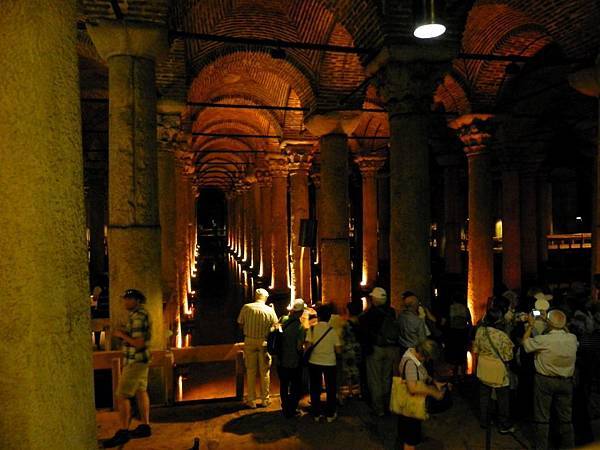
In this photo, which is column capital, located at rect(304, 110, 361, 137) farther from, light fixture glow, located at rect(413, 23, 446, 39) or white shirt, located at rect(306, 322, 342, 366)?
white shirt, located at rect(306, 322, 342, 366)

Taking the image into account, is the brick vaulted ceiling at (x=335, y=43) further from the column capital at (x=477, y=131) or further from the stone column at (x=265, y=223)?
the stone column at (x=265, y=223)

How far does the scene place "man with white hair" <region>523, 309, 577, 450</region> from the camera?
4.05 m

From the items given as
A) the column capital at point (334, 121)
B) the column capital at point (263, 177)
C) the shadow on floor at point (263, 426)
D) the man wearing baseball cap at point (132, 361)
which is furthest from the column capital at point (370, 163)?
the man wearing baseball cap at point (132, 361)

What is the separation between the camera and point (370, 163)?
730 inches

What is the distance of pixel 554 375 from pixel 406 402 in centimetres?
135

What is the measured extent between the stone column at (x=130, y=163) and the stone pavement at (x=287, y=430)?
1.29 m

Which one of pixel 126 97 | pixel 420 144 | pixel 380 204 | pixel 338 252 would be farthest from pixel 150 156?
pixel 380 204

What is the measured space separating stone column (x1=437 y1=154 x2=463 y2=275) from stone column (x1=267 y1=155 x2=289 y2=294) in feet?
18.1

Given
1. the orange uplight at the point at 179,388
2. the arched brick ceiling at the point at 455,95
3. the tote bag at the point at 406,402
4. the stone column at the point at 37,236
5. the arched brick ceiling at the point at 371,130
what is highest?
the arched brick ceiling at the point at 371,130

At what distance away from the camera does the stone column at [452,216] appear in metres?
16.5

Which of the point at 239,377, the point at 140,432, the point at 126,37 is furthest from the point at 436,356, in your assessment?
the point at 126,37

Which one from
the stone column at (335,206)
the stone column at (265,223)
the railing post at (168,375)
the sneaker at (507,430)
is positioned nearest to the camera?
the sneaker at (507,430)

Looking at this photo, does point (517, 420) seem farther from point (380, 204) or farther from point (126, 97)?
point (380, 204)

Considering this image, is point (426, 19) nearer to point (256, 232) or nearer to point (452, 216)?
point (452, 216)
